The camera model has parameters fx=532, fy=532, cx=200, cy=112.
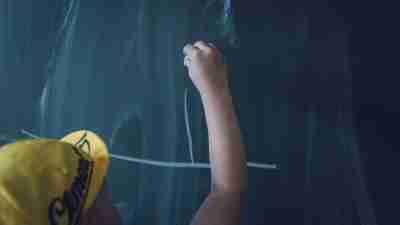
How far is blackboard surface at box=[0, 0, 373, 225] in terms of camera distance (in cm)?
79

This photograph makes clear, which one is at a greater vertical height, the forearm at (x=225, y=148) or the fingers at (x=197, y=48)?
the fingers at (x=197, y=48)

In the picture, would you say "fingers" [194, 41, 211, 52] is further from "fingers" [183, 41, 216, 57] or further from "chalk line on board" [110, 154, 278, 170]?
"chalk line on board" [110, 154, 278, 170]

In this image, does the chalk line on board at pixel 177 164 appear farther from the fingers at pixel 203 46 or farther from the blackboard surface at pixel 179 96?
the fingers at pixel 203 46

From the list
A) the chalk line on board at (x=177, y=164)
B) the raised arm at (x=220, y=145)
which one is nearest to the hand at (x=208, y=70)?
the raised arm at (x=220, y=145)

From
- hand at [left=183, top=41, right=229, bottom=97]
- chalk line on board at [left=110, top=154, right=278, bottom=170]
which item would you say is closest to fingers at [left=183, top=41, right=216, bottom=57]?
hand at [left=183, top=41, right=229, bottom=97]

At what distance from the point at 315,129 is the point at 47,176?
0.40 m

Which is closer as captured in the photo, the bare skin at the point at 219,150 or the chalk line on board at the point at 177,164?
the bare skin at the point at 219,150

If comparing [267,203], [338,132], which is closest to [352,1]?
[338,132]

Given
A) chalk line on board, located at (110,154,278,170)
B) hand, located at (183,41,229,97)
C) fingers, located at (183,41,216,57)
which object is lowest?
chalk line on board, located at (110,154,278,170)

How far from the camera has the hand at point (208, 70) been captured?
750mm

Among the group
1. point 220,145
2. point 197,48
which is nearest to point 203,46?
point 197,48

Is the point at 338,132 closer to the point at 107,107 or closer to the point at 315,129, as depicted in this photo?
the point at 315,129

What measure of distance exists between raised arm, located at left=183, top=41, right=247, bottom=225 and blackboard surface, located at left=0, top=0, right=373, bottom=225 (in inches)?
2.4

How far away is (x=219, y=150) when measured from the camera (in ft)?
2.39
